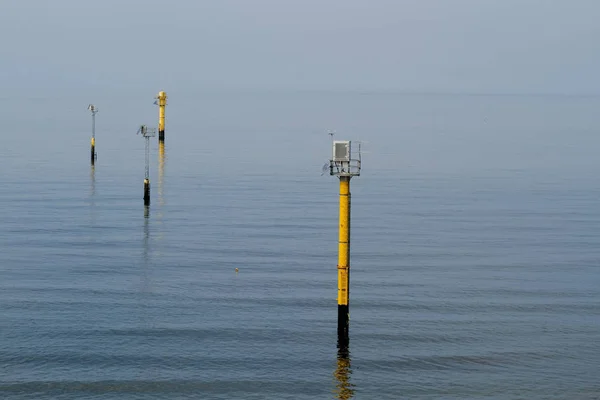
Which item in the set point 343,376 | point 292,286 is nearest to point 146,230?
point 292,286

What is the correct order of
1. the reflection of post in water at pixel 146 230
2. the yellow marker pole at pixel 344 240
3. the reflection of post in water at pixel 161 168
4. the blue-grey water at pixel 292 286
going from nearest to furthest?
1. the blue-grey water at pixel 292 286
2. the yellow marker pole at pixel 344 240
3. the reflection of post in water at pixel 146 230
4. the reflection of post in water at pixel 161 168

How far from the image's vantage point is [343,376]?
40.1 m

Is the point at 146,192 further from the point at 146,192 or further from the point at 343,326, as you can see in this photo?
the point at 343,326

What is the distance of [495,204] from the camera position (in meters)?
87.7

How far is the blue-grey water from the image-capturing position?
131ft

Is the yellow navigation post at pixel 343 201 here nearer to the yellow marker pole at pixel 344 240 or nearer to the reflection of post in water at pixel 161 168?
the yellow marker pole at pixel 344 240

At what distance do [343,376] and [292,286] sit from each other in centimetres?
1497

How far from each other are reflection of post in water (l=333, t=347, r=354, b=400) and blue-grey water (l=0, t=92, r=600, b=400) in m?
0.12

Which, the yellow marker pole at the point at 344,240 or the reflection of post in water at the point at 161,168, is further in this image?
the reflection of post in water at the point at 161,168

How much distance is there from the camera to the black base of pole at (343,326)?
1667 inches

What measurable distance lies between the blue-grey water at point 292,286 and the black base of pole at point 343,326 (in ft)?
1.80

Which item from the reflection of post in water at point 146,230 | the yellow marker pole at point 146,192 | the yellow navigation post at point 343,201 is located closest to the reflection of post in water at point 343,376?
the yellow navigation post at point 343,201

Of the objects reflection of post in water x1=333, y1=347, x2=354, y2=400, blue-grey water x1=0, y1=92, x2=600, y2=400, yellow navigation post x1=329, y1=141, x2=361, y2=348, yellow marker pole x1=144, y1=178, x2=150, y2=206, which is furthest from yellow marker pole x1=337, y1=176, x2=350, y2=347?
yellow marker pole x1=144, y1=178, x2=150, y2=206

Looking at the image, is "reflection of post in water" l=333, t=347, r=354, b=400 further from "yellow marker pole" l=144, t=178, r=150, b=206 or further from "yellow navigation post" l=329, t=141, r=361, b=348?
"yellow marker pole" l=144, t=178, r=150, b=206
